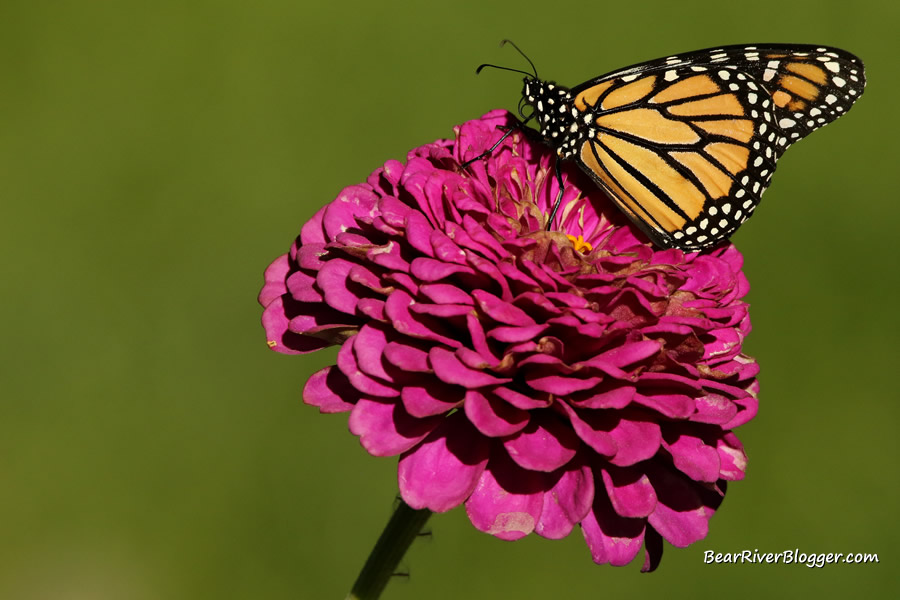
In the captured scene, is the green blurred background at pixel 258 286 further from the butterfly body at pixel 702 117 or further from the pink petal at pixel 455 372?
the pink petal at pixel 455 372

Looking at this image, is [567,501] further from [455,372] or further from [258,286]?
[258,286]

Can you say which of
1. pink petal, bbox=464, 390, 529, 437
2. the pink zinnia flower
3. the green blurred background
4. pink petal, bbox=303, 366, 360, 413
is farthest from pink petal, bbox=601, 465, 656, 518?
the green blurred background

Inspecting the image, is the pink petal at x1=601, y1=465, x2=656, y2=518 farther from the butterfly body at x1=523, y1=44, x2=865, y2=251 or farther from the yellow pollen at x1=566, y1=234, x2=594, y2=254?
the butterfly body at x1=523, y1=44, x2=865, y2=251

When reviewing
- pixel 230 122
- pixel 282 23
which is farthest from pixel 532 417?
pixel 282 23

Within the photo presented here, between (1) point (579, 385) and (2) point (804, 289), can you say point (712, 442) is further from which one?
(2) point (804, 289)

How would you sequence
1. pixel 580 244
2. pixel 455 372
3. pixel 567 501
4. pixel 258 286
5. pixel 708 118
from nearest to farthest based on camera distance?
→ pixel 455 372 < pixel 567 501 < pixel 580 244 < pixel 708 118 < pixel 258 286

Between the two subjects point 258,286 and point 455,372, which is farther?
point 258,286

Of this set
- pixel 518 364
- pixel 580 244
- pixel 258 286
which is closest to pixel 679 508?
pixel 518 364

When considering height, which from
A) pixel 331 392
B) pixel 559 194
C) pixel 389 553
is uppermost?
pixel 559 194
